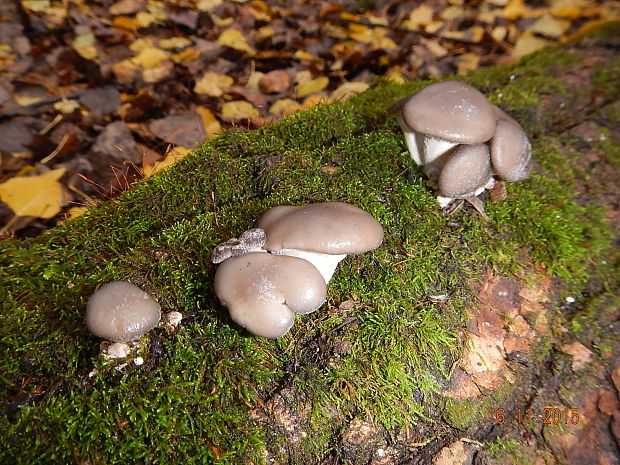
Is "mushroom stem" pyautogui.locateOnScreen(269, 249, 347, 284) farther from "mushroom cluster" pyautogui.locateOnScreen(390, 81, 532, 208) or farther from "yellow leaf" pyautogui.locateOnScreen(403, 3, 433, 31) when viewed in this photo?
"yellow leaf" pyautogui.locateOnScreen(403, 3, 433, 31)

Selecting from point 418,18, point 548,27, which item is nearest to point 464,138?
point 418,18

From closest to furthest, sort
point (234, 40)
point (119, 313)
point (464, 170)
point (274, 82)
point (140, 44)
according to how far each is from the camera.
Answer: point (119, 313) < point (464, 170) < point (274, 82) < point (140, 44) < point (234, 40)

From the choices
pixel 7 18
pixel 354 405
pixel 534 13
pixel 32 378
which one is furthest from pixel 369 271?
pixel 534 13

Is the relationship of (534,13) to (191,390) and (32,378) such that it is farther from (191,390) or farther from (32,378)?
(32,378)

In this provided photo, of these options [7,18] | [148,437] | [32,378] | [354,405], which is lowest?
[354,405]

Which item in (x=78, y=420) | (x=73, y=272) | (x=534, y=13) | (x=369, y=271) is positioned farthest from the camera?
(x=534, y=13)

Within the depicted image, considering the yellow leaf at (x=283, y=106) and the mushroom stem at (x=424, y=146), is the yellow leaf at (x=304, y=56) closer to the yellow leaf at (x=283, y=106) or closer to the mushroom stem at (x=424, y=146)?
the yellow leaf at (x=283, y=106)

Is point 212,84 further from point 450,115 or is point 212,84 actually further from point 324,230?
point 324,230
